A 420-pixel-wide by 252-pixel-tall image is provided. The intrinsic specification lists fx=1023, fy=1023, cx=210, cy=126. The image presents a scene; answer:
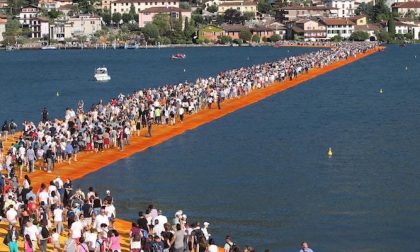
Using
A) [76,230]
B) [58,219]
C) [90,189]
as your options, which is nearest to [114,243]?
[76,230]

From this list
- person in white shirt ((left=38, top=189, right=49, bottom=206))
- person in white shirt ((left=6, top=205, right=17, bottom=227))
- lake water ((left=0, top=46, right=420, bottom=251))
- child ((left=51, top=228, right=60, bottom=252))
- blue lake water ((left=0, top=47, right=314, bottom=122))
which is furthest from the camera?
blue lake water ((left=0, top=47, right=314, bottom=122))

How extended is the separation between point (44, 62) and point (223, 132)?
394 ft

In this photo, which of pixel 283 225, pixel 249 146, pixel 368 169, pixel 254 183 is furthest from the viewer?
pixel 249 146

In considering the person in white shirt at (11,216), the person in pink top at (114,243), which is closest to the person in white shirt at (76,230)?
the person in pink top at (114,243)

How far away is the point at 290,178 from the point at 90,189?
13.7 metres

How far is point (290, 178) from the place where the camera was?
140 feet

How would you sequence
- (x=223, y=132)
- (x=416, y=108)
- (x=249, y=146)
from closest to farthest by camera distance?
(x=249, y=146) → (x=223, y=132) → (x=416, y=108)

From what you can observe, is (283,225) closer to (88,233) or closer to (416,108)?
(88,233)

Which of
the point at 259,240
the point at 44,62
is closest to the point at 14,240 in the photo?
the point at 259,240

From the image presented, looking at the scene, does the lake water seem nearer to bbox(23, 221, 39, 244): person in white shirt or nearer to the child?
the child

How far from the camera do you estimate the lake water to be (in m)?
33.6

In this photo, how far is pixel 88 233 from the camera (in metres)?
26.6

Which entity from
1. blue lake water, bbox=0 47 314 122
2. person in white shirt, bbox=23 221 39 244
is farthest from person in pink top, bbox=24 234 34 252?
blue lake water, bbox=0 47 314 122

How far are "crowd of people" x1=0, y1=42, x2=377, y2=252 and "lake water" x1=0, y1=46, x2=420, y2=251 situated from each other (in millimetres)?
2092
